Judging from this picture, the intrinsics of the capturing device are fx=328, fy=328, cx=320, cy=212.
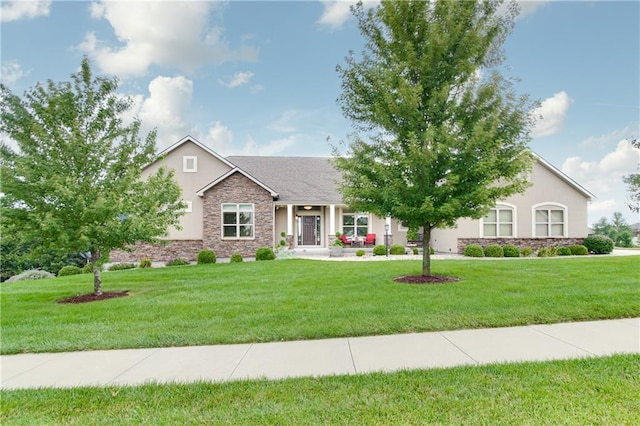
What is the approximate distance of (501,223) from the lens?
1997 cm

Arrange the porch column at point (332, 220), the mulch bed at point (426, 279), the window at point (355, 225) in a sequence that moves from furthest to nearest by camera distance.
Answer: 1. the window at point (355, 225)
2. the porch column at point (332, 220)
3. the mulch bed at point (426, 279)

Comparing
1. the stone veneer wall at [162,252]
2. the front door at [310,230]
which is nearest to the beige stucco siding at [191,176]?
the stone veneer wall at [162,252]

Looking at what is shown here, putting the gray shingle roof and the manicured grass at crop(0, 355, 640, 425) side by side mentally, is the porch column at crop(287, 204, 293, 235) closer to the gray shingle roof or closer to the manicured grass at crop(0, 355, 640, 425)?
the gray shingle roof

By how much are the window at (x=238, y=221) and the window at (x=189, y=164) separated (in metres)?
3.56

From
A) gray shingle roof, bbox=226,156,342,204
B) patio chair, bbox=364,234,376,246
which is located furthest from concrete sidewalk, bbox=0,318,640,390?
patio chair, bbox=364,234,376,246

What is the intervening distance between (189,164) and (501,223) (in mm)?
19714

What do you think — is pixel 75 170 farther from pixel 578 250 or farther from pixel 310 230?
pixel 578 250

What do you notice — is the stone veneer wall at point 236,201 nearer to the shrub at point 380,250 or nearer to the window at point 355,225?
the window at point 355,225

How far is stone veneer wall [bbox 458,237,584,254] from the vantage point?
19641 mm

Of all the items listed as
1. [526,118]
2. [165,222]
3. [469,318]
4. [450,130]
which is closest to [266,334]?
[469,318]

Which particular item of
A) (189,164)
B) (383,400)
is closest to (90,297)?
(383,400)

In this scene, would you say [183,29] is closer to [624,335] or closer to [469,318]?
[469,318]

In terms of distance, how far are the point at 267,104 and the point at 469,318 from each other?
17.1m

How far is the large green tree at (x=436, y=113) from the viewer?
8258mm
